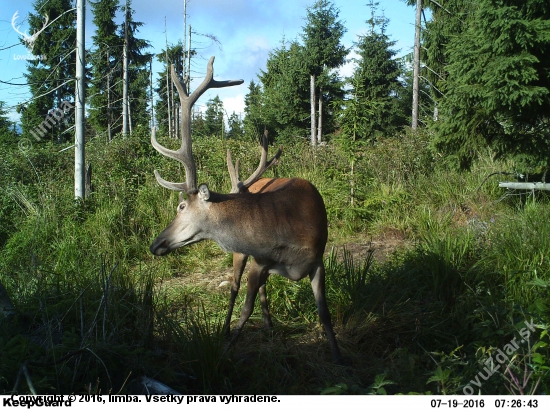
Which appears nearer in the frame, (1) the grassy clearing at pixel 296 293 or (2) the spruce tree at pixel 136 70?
(1) the grassy clearing at pixel 296 293

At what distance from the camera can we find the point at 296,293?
511cm

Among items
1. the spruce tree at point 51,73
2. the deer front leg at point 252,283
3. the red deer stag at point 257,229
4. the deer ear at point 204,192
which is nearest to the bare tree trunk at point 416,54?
the spruce tree at point 51,73

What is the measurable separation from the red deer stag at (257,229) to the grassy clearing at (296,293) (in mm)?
502

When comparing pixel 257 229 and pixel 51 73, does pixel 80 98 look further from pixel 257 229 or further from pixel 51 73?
pixel 257 229

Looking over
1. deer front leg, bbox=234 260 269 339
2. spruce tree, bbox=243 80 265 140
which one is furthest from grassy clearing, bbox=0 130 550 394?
spruce tree, bbox=243 80 265 140

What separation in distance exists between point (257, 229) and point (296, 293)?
1497 millimetres

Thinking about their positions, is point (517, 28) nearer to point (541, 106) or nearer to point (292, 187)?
point (541, 106)

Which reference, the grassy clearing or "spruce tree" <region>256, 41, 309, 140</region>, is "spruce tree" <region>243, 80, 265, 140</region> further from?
the grassy clearing

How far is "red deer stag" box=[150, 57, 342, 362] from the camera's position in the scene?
389cm

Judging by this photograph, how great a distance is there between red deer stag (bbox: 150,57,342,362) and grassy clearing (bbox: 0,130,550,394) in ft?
1.65

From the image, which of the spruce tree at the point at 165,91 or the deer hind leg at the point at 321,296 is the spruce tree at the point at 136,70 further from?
the deer hind leg at the point at 321,296

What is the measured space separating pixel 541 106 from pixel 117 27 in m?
26.0

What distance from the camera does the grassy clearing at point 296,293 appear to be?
314 cm

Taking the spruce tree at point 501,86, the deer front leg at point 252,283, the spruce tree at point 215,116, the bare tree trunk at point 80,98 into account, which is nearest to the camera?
the deer front leg at point 252,283
